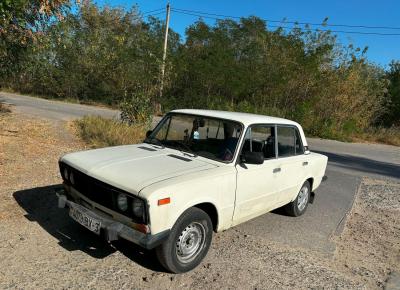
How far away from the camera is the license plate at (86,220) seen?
356cm

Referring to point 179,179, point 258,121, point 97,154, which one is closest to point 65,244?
point 97,154

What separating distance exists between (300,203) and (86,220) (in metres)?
3.59

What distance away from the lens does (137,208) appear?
3.37 metres

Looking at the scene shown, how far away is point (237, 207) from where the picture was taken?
4258 mm

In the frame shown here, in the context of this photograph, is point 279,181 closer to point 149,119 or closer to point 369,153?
point 149,119

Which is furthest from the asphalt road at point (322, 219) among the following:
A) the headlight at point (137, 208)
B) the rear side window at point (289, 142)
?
the headlight at point (137, 208)

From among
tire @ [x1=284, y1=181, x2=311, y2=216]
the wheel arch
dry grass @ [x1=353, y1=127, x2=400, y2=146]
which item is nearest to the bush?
tire @ [x1=284, y1=181, x2=311, y2=216]

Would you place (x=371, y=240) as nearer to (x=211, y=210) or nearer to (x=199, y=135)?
(x=211, y=210)

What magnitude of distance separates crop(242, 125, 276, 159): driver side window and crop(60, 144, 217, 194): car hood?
2.19 feet

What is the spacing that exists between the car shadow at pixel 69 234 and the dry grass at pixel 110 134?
4004 mm

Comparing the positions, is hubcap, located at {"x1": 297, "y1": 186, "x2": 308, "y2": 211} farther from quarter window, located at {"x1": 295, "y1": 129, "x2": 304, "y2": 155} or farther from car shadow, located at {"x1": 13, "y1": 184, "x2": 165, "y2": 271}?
car shadow, located at {"x1": 13, "y1": 184, "x2": 165, "y2": 271}

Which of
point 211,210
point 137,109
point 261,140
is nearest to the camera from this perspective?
point 211,210

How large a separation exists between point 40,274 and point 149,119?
26.5 feet

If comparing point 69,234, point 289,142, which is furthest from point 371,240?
point 69,234
